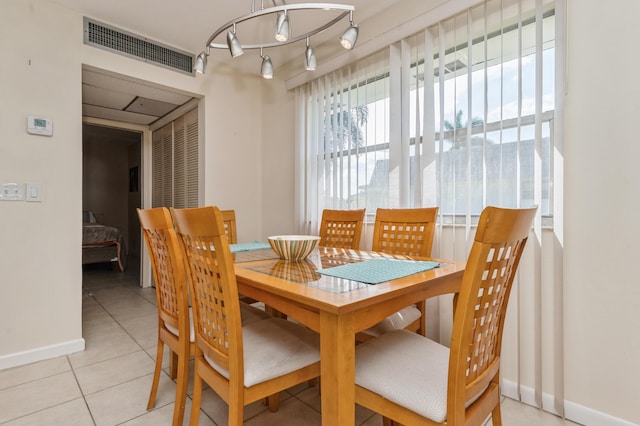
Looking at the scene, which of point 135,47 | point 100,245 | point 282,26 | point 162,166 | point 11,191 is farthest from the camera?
point 100,245

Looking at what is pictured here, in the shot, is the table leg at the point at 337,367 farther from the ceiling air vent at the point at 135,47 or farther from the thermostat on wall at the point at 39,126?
the ceiling air vent at the point at 135,47

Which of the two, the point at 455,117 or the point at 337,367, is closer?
the point at 337,367

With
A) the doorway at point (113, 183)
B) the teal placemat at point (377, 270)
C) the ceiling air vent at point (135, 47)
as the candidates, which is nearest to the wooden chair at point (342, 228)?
the teal placemat at point (377, 270)

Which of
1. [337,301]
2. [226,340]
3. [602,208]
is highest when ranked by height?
[602,208]

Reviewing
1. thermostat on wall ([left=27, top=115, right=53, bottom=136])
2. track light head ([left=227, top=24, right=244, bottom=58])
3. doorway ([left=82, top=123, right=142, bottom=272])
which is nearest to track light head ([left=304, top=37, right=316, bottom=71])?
track light head ([left=227, top=24, right=244, bottom=58])

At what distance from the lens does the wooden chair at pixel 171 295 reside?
135 centimetres

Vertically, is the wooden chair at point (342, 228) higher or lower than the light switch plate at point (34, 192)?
lower

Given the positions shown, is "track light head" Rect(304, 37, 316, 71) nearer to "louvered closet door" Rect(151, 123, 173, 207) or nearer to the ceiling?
the ceiling

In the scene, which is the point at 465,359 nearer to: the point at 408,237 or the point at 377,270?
the point at 377,270

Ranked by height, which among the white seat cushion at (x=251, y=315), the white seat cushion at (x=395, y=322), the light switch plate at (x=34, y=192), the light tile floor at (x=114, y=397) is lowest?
the light tile floor at (x=114, y=397)

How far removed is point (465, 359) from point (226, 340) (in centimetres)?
74

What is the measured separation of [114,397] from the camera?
5.65 feet

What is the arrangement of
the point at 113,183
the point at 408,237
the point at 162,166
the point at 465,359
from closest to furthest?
1. the point at 465,359
2. the point at 408,237
3. the point at 162,166
4. the point at 113,183

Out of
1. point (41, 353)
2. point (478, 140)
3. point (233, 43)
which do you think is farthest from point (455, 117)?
point (41, 353)
